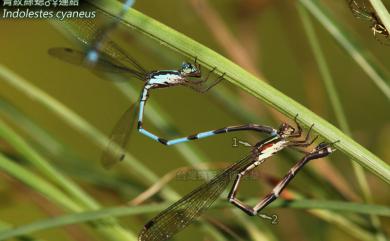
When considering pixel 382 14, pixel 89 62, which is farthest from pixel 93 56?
pixel 382 14

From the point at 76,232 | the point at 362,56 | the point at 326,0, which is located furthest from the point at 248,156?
the point at 326,0

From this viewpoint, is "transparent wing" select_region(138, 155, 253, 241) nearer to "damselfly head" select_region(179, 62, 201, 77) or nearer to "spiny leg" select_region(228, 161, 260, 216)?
"spiny leg" select_region(228, 161, 260, 216)

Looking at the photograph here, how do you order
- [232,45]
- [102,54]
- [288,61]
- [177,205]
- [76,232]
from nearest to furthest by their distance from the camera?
[177,205], [102,54], [76,232], [232,45], [288,61]

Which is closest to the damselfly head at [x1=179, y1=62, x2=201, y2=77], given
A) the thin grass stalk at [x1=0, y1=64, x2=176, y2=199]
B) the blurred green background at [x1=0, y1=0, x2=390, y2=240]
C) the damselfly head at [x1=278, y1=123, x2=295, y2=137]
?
the damselfly head at [x1=278, y1=123, x2=295, y2=137]

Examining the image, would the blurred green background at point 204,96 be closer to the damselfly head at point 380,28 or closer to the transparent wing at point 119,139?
the transparent wing at point 119,139

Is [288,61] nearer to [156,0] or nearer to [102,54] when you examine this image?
[156,0]

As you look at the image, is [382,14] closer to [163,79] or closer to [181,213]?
[163,79]
